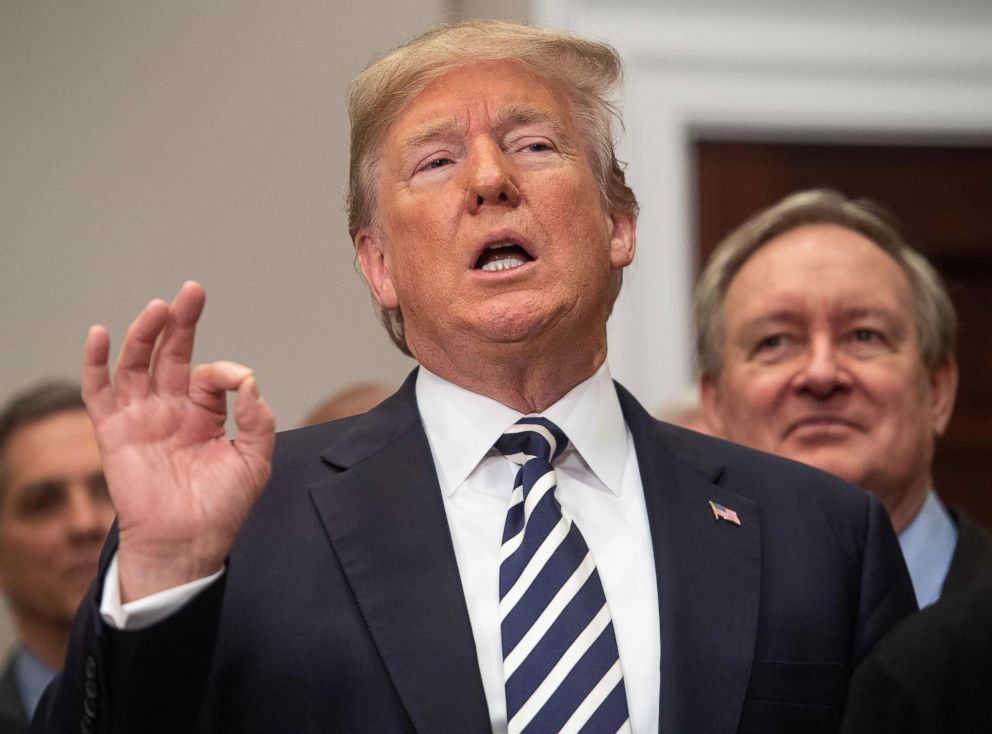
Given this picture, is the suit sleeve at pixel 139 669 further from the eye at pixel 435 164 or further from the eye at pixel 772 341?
the eye at pixel 772 341

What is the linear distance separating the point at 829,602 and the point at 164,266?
8.31 ft

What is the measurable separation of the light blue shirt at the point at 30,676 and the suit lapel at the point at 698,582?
1497 mm

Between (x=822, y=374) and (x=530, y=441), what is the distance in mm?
884

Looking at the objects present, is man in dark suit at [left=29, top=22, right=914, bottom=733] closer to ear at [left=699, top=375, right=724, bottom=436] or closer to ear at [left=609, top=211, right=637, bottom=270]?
ear at [left=609, top=211, right=637, bottom=270]

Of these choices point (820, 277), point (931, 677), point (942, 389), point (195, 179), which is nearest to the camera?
point (931, 677)

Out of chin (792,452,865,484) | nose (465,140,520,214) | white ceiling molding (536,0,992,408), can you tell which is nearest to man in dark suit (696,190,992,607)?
chin (792,452,865,484)

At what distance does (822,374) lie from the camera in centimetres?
282

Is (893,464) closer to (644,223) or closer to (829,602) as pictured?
(829,602)

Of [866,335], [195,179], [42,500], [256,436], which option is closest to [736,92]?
[195,179]

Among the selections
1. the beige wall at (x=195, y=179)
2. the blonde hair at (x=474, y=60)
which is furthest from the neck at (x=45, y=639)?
the blonde hair at (x=474, y=60)

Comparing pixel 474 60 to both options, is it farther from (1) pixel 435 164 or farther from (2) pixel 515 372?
(2) pixel 515 372

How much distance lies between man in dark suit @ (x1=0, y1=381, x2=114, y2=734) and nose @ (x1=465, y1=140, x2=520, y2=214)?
1.50m

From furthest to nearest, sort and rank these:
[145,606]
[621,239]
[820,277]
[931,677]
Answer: [820,277] → [621,239] → [145,606] → [931,677]

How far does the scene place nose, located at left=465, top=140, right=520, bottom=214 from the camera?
6.95 ft
